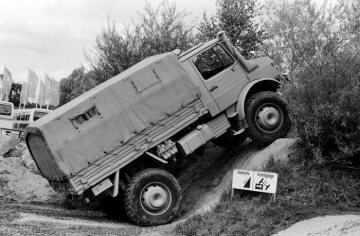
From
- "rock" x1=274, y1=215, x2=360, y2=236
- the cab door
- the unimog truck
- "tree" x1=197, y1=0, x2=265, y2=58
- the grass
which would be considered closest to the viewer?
"rock" x1=274, y1=215, x2=360, y2=236

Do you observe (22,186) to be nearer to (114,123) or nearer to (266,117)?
(114,123)

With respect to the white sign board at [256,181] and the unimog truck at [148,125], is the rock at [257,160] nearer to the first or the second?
the unimog truck at [148,125]

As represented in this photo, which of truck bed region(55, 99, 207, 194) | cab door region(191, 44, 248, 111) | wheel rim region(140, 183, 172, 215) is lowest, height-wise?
wheel rim region(140, 183, 172, 215)

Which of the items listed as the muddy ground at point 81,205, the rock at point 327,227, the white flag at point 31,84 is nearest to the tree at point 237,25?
the muddy ground at point 81,205

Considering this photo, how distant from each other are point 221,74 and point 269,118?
159 cm

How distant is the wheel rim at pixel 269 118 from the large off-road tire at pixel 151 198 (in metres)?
2.80

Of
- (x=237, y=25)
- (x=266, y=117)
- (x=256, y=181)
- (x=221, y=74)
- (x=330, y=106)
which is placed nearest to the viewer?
(x=330, y=106)

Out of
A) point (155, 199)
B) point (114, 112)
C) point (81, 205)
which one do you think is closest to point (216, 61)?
point (114, 112)

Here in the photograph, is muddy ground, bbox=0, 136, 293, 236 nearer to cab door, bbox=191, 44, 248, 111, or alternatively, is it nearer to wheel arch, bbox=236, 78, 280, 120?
wheel arch, bbox=236, 78, 280, 120

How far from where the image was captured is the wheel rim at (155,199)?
444 inches

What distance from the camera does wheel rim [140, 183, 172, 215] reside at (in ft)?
37.0

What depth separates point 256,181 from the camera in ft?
35.7

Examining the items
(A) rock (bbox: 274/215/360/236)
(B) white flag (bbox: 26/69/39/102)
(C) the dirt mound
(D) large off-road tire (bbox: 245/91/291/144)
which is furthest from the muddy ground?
(B) white flag (bbox: 26/69/39/102)

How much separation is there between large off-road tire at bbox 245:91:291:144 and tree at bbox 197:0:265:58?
7.25 meters
